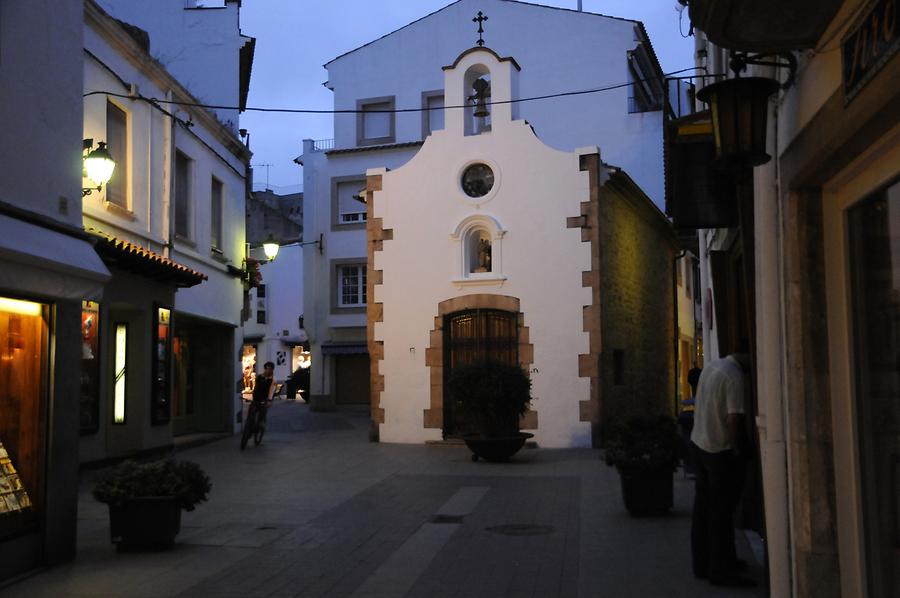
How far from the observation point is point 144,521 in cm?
809

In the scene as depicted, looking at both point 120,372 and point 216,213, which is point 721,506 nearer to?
point 120,372

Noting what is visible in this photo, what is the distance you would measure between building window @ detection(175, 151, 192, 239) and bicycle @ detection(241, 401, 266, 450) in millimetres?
3521

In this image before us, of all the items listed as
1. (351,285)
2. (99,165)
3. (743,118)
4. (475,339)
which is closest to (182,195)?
(99,165)

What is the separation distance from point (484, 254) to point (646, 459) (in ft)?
34.3

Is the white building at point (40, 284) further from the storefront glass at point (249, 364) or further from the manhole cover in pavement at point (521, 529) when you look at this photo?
the storefront glass at point (249, 364)

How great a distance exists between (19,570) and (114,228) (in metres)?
8.44

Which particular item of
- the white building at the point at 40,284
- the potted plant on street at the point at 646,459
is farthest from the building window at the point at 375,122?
the white building at the point at 40,284

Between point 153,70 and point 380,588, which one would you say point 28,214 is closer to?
point 380,588

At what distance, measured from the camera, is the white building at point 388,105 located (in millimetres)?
30031

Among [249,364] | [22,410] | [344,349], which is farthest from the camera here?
[249,364]

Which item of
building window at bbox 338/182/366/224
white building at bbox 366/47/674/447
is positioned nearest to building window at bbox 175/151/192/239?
white building at bbox 366/47/674/447

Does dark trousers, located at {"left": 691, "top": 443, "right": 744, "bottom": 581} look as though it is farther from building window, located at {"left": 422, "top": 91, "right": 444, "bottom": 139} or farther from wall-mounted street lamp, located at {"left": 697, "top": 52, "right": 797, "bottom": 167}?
building window, located at {"left": 422, "top": 91, "right": 444, "bottom": 139}

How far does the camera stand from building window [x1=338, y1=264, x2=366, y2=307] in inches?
1337

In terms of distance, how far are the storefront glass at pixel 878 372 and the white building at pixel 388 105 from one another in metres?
25.3
